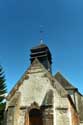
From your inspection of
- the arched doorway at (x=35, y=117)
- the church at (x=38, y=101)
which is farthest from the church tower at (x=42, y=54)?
the arched doorway at (x=35, y=117)

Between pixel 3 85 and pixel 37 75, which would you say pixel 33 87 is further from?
pixel 3 85

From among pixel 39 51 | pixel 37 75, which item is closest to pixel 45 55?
pixel 39 51

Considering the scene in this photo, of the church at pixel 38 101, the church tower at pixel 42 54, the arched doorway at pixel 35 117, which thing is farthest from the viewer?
the church tower at pixel 42 54

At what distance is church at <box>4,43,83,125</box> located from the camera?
17078 mm

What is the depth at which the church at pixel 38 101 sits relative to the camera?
17.1 metres

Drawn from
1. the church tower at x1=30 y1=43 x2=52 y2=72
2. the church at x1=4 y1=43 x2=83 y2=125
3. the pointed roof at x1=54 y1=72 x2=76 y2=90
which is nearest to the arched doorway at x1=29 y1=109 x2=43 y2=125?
the church at x1=4 y1=43 x2=83 y2=125

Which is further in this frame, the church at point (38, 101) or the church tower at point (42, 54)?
the church tower at point (42, 54)

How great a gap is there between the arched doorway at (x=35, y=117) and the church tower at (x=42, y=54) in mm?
6974

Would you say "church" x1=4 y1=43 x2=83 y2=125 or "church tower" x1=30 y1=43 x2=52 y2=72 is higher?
"church tower" x1=30 y1=43 x2=52 y2=72

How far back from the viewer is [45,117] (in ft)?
55.5

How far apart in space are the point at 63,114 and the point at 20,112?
396cm

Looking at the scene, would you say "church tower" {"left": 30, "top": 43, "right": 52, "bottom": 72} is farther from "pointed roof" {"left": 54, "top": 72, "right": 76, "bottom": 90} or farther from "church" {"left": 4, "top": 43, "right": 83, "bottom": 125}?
"church" {"left": 4, "top": 43, "right": 83, "bottom": 125}

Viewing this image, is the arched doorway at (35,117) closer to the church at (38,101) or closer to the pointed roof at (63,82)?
the church at (38,101)

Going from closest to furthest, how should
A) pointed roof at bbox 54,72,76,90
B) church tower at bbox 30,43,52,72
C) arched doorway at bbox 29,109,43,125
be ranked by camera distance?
1. arched doorway at bbox 29,109,43,125
2. church tower at bbox 30,43,52,72
3. pointed roof at bbox 54,72,76,90
